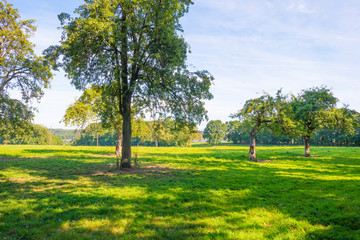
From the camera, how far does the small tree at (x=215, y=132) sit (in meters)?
123

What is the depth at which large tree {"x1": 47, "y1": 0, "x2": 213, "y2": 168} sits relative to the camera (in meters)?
16.7

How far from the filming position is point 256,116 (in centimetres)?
2958

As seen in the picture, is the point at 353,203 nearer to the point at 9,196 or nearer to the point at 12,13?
the point at 9,196

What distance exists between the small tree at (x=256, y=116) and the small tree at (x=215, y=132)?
305 feet

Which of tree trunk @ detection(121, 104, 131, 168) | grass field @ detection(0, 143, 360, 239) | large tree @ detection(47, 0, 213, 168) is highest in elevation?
large tree @ detection(47, 0, 213, 168)

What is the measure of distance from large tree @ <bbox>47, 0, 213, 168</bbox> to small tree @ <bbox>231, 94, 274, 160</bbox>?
11.2 meters

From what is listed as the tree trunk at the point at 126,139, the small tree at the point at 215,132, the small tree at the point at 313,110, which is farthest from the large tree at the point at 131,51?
the small tree at the point at 215,132

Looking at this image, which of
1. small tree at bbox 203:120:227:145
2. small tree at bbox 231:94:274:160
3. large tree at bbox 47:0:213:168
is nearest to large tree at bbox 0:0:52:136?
large tree at bbox 47:0:213:168

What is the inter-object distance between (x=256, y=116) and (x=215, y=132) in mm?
95266

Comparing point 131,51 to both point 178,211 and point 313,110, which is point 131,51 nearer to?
point 178,211

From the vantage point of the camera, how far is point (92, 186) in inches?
519

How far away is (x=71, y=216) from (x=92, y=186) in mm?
5243

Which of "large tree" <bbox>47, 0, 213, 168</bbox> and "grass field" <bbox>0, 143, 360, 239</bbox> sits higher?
"large tree" <bbox>47, 0, 213, 168</bbox>

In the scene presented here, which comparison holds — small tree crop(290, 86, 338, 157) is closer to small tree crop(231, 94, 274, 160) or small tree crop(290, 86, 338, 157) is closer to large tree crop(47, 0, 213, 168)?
small tree crop(231, 94, 274, 160)
